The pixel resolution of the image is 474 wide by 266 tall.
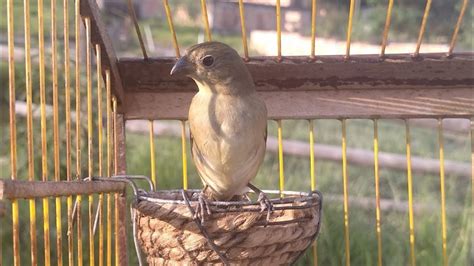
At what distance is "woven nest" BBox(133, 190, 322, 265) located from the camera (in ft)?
4.77

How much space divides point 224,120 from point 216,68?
12 cm

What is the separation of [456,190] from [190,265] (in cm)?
302

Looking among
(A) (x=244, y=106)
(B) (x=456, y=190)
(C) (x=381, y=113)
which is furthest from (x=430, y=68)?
(B) (x=456, y=190)

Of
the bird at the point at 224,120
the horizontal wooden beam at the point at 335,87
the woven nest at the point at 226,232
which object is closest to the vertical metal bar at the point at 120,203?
the horizontal wooden beam at the point at 335,87

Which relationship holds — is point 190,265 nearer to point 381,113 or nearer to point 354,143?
point 381,113

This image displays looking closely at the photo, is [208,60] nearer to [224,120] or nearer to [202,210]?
[224,120]

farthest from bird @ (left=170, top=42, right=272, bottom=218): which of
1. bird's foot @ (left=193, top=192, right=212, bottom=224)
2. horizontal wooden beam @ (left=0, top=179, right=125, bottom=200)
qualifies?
bird's foot @ (left=193, top=192, right=212, bottom=224)

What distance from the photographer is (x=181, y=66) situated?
178 cm

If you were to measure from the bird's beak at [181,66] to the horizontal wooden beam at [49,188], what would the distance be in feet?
0.85

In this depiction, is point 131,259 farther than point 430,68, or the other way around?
point 131,259

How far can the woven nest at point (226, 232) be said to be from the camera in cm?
145

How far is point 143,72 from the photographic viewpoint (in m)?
2.11

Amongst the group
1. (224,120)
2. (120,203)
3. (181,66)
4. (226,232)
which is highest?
(181,66)

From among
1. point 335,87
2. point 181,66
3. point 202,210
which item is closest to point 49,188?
point 202,210
